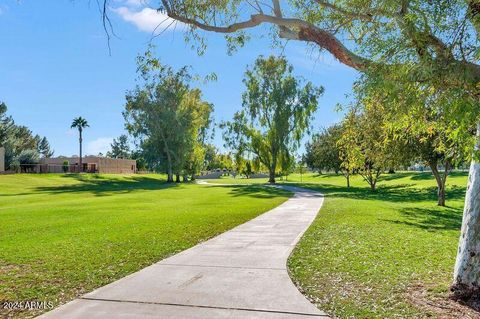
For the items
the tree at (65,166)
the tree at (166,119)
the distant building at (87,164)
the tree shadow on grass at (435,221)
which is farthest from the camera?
the distant building at (87,164)

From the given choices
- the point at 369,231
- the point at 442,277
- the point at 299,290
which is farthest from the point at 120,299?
the point at 369,231

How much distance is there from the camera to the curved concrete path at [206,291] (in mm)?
4887

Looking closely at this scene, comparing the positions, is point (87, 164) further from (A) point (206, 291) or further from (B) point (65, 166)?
(A) point (206, 291)

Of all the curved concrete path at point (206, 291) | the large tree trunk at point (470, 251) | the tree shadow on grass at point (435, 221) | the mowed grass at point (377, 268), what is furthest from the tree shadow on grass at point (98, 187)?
the large tree trunk at point (470, 251)

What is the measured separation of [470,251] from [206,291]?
3599 mm

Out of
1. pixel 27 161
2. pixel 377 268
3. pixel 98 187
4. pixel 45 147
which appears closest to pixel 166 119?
pixel 98 187

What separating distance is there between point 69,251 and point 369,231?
26.1 ft

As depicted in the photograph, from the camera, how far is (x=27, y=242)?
9844mm

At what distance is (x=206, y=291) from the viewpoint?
18.7 ft

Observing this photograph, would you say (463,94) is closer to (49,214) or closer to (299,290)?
(299,290)

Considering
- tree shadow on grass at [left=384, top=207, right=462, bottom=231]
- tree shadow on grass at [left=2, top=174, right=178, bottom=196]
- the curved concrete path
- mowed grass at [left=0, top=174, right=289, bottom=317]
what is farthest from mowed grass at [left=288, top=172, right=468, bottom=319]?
tree shadow on grass at [left=2, top=174, right=178, bottom=196]

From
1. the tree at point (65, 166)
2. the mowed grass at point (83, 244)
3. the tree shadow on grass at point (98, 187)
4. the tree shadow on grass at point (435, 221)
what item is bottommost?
the tree shadow on grass at point (435, 221)

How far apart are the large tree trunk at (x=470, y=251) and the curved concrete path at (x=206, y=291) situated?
2.16 meters

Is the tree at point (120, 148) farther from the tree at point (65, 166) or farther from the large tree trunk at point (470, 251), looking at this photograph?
the large tree trunk at point (470, 251)
